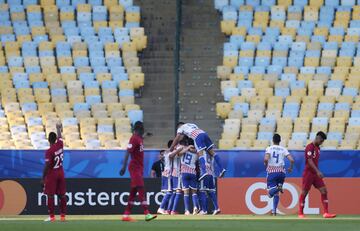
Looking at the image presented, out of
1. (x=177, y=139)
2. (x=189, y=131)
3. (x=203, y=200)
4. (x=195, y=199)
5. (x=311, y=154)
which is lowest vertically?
(x=203, y=200)

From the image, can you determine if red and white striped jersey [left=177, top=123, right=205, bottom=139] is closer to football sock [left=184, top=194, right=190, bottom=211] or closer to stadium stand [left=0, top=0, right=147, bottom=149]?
football sock [left=184, top=194, right=190, bottom=211]

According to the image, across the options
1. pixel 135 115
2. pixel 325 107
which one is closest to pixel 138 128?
pixel 135 115

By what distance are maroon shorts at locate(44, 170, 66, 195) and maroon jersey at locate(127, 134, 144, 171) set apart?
6.44 ft

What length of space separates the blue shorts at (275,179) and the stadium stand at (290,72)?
19.6 ft

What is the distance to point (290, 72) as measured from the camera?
38250 millimetres

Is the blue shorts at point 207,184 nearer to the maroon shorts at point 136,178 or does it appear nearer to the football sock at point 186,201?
the football sock at point 186,201

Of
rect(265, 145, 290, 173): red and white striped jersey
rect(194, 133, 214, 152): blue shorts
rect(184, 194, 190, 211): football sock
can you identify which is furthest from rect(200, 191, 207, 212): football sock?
rect(265, 145, 290, 173): red and white striped jersey

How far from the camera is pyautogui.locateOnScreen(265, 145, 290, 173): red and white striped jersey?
2873cm

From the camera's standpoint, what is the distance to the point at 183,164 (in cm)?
2903

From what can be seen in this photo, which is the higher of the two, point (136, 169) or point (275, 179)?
point (136, 169)

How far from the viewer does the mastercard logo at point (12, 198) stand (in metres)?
30.7

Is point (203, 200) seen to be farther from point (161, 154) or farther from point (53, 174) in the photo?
point (53, 174)

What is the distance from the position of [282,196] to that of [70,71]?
397 inches

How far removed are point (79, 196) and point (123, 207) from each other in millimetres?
1131
